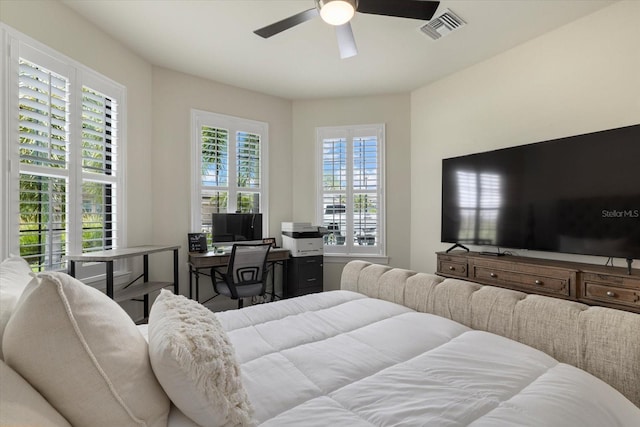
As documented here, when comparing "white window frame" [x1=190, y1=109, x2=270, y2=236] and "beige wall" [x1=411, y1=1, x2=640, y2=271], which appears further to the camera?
"white window frame" [x1=190, y1=109, x2=270, y2=236]

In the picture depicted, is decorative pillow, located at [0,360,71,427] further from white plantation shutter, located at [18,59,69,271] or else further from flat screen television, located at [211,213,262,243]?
flat screen television, located at [211,213,262,243]

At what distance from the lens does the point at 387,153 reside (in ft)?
14.7

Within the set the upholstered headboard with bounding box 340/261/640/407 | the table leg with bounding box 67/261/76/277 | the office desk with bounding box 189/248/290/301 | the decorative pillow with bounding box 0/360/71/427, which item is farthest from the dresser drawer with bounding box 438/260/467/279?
the table leg with bounding box 67/261/76/277

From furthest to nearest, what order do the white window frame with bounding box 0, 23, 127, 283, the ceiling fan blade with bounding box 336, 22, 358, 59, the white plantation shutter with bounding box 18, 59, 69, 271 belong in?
the ceiling fan blade with bounding box 336, 22, 358, 59 → the white plantation shutter with bounding box 18, 59, 69, 271 → the white window frame with bounding box 0, 23, 127, 283

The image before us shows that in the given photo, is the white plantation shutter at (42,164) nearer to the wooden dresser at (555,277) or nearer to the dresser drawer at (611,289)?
the wooden dresser at (555,277)

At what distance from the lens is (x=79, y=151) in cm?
270

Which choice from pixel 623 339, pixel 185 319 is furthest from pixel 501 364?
pixel 185 319

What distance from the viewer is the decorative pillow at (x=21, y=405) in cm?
57

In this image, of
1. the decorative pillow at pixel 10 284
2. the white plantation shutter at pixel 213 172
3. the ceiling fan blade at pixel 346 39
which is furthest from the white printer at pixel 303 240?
the decorative pillow at pixel 10 284

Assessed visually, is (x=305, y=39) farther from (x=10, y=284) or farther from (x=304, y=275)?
(x=10, y=284)

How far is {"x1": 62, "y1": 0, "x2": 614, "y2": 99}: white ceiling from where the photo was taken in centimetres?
259

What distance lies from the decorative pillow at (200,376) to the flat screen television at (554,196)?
2.74 m

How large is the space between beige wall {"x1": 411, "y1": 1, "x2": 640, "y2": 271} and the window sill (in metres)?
0.39

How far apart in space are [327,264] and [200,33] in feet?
10.1
